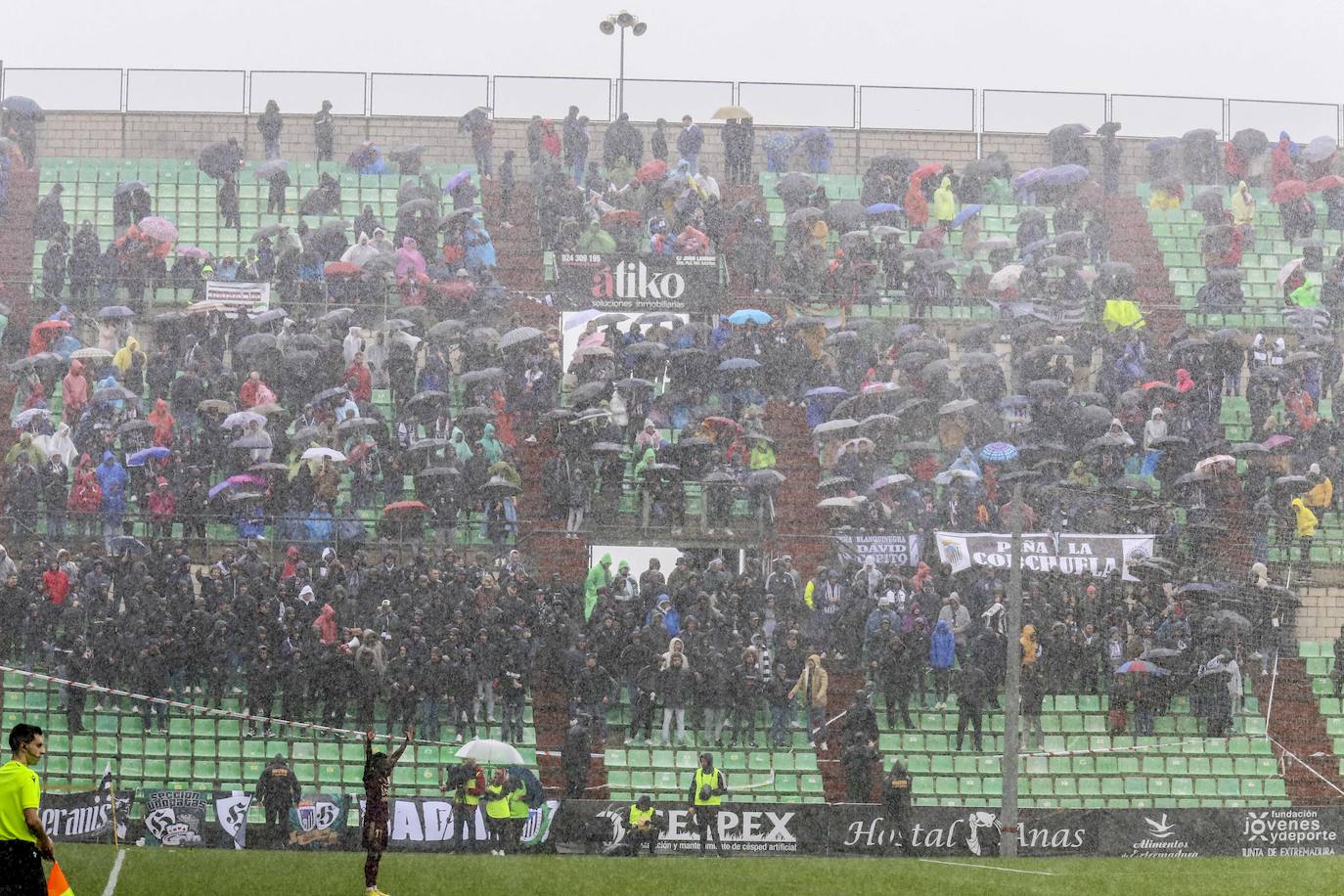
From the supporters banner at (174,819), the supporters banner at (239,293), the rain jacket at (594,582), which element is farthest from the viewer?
the supporters banner at (239,293)

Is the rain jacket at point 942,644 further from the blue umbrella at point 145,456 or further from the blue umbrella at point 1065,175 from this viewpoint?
the blue umbrella at point 1065,175

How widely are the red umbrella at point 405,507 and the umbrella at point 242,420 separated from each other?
267cm

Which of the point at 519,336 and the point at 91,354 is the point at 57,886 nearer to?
the point at 519,336

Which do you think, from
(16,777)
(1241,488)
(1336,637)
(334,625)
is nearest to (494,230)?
(334,625)

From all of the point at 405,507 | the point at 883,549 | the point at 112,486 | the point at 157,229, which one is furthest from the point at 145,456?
the point at 883,549

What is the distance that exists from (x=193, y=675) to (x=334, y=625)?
224cm

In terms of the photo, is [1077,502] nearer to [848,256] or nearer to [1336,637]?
[1336,637]

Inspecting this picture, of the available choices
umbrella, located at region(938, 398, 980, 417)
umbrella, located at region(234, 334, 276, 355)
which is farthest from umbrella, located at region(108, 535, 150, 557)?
umbrella, located at region(938, 398, 980, 417)

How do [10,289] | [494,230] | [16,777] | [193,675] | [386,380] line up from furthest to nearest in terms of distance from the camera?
[494,230], [10,289], [386,380], [193,675], [16,777]

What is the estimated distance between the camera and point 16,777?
44.6 feet

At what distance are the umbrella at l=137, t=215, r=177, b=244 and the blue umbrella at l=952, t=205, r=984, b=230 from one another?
16.5 metres

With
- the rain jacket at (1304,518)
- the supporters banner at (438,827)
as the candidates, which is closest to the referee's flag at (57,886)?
the supporters banner at (438,827)

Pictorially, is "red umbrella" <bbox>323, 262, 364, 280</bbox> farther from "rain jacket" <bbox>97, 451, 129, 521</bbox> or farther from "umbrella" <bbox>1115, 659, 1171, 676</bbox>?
"umbrella" <bbox>1115, 659, 1171, 676</bbox>

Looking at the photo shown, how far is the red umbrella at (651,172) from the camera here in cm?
4094
